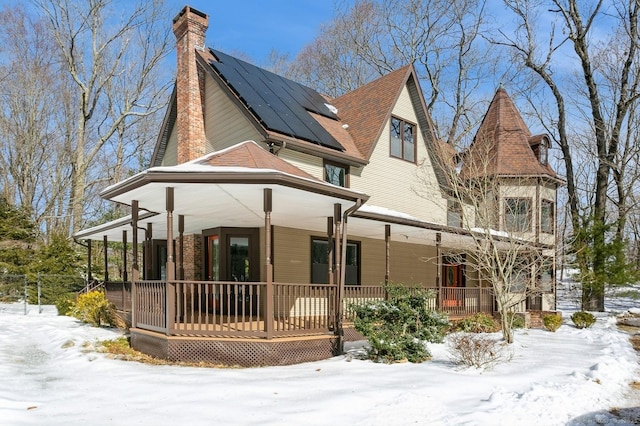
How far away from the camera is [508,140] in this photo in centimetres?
2139

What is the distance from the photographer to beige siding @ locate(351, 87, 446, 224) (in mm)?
15805

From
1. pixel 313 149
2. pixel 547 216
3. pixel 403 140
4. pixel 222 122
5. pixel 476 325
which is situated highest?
pixel 222 122

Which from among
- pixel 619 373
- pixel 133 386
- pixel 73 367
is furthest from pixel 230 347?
pixel 619 373

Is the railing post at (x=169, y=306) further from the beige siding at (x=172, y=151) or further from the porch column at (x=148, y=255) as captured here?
the beige siding at (x=172, y=151)

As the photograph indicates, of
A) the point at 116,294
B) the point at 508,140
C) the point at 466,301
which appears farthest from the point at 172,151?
the point at 508,140

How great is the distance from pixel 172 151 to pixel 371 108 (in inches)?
286

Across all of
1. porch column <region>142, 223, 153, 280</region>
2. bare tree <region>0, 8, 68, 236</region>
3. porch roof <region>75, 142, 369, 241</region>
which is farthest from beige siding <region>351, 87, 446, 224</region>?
bare tree <region>0, 8, 68, 236</region>

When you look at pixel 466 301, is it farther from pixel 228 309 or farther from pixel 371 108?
pixel 228 309

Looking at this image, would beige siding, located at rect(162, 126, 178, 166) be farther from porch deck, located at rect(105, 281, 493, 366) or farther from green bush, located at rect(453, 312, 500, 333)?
green bush, located at rect(453, 312, 500, 333)

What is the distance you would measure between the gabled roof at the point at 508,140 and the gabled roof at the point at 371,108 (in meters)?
4.50

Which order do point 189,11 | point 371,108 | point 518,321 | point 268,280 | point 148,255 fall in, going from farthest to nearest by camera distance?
point 371,108, point 518,321, point 189,11, point 148,255, point 268,280

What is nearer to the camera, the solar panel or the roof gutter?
the roof gutter

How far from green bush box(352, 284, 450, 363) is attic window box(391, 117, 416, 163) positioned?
7.59m

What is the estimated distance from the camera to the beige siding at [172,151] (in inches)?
665
